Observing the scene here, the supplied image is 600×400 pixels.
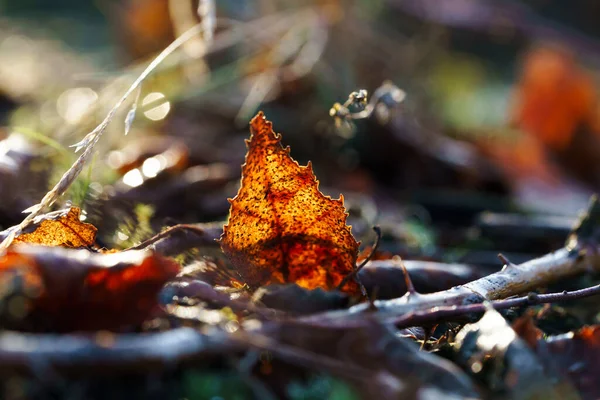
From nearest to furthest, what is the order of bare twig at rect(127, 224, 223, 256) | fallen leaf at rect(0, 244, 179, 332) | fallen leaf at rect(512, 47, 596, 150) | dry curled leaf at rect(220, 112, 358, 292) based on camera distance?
fallen leaf at rect(0, 244, 179, 332)
dry curled leaf at rect(220, 112, 358, 292)
bare twig at rect(127, 224, 223, 256)
fallen leaf at rect(512, 47, 596, 150)

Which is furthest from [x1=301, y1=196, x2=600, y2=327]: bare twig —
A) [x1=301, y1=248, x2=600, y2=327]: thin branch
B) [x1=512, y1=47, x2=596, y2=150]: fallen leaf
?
[x1=512, y1=47, x2=596, y2=150]: fallen leaf

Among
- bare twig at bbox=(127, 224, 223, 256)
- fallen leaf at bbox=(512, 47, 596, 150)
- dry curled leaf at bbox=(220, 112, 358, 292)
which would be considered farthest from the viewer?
fallen leaf at bbox=(512, 47, 596, 150)

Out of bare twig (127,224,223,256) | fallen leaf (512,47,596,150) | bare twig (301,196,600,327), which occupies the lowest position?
fallen leaf (512,47,596,150)

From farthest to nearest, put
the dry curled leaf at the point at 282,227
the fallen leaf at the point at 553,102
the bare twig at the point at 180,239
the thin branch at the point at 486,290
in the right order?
1. the fallen leaf at the point at 553,102
2. the bare twig at the point at 180,239
3. the dry curled leaf at the point at 282,227
4. the thin branch at the point at 486,290

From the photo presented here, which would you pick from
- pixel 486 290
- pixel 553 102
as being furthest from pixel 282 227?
pixel 553 102

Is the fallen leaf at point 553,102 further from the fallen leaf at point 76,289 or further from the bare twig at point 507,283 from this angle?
the fallen leaf at point 76,289

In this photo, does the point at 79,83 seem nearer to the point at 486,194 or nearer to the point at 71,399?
the point at 486,194

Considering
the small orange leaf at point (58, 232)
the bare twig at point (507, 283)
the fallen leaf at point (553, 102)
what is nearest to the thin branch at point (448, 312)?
the bare twig at point (507, 283)

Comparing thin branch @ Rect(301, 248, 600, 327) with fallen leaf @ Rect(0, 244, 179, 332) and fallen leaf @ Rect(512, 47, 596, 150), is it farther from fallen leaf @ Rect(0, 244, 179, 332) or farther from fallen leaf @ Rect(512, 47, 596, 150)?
fallen leaf @ Rect(512, 47, 596, 150)
